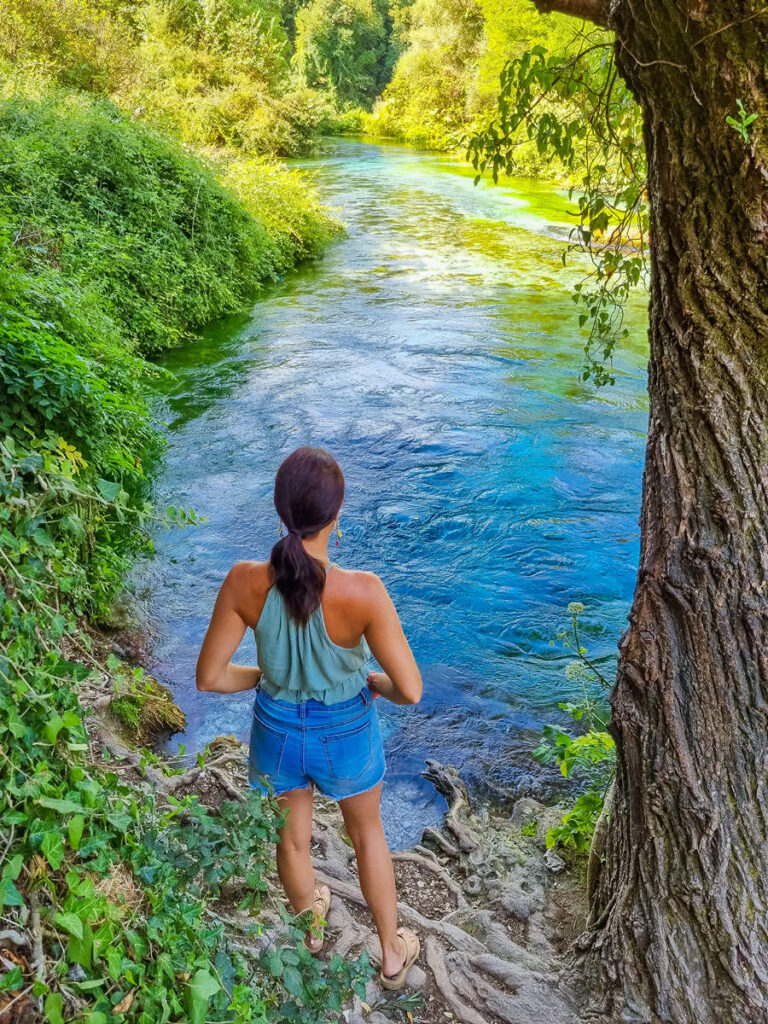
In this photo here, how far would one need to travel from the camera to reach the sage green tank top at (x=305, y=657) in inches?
91.0

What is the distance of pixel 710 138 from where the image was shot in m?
2.08

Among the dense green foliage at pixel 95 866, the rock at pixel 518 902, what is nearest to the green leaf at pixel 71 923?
the dense green foliage at pixel 95 866

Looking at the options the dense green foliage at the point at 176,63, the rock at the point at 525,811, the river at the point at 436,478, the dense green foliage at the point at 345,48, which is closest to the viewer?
the rock at the point at 525,811

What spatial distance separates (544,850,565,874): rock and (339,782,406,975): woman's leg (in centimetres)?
98

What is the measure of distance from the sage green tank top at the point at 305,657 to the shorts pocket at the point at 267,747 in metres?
0.14

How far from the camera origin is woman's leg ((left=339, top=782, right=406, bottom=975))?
257 centimetres

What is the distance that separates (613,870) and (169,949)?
146cm

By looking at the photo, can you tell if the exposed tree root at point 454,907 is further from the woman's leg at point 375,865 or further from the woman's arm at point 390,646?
the woman's arm at point 390,646

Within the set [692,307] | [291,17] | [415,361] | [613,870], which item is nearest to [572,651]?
[613,870]

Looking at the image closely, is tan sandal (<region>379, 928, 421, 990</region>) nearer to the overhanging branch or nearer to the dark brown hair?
the dark brown hair

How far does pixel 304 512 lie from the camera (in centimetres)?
222

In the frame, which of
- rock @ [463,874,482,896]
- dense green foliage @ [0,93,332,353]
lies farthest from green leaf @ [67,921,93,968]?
dense green foliage @ [0,93,332,353]

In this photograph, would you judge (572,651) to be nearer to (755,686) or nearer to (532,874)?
(532,874)

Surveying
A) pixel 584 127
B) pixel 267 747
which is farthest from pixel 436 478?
pixel 267 747
